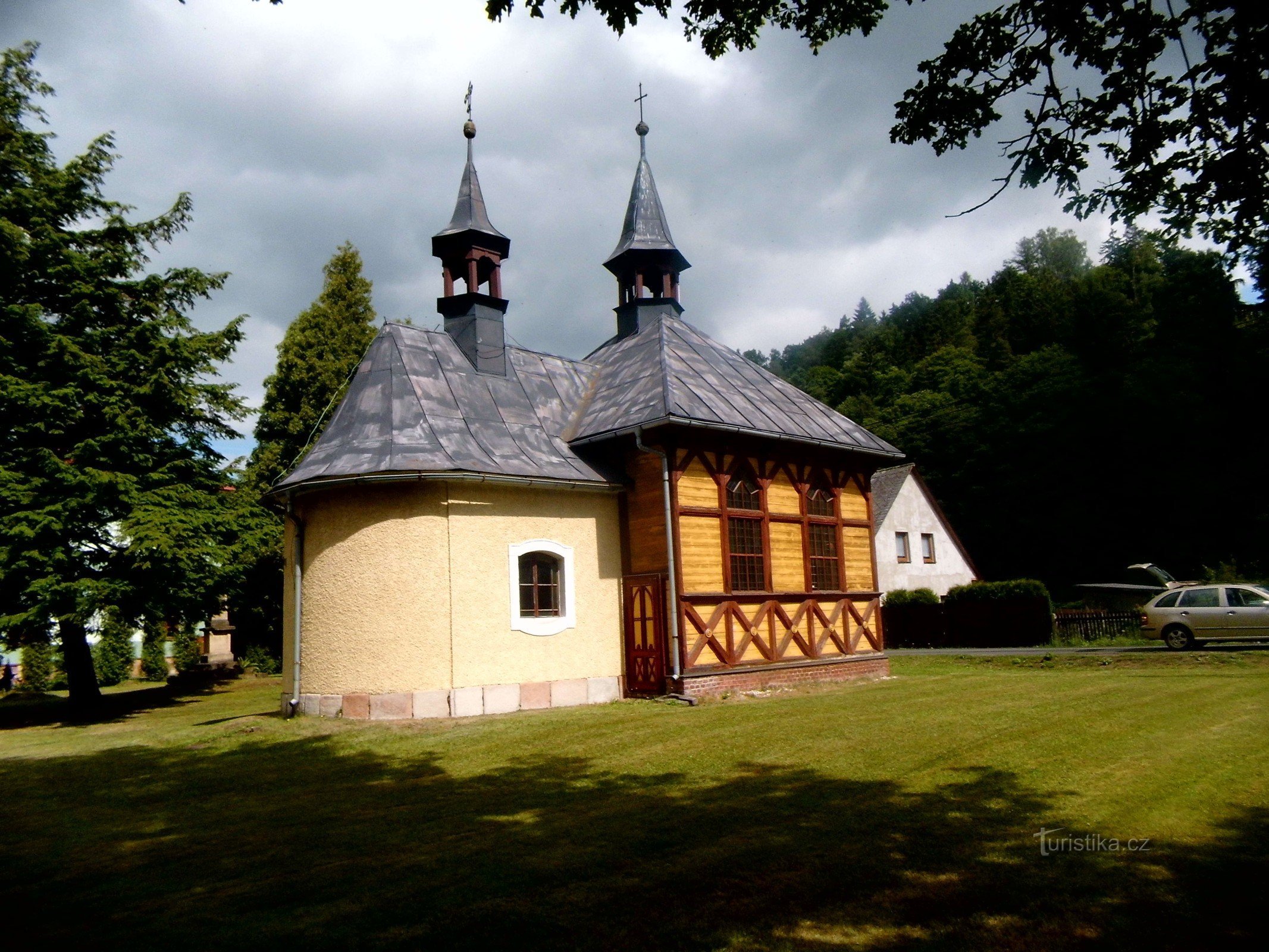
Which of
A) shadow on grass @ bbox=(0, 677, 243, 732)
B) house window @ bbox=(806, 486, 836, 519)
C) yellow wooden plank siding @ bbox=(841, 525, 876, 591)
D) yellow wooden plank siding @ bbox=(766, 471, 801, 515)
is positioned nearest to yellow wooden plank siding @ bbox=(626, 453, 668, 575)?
yellow wooden plank siding @ bbox=(766, 471, 801, 515)

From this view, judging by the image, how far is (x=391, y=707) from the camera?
1258 cm

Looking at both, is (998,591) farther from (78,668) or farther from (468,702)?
(78,668)

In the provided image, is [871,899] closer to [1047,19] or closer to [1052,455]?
[1047,19]

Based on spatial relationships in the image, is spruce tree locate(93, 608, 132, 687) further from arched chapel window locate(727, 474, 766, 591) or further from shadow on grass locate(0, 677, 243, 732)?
arched chapel window locate(727, 474, 766, 591)

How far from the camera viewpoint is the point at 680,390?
15234 mm

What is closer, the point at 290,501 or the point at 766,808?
the point at 766,808

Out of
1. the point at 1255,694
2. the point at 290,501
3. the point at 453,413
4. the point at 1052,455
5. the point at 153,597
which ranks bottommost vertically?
the point at 1255,694

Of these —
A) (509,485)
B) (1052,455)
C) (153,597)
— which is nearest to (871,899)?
(509,485)

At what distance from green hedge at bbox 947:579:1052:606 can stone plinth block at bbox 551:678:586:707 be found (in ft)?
54.4

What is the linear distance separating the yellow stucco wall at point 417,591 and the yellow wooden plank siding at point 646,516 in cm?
158

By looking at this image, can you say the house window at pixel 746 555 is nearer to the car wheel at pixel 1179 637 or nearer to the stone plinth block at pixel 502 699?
the stone plinth block at pixel 502 699

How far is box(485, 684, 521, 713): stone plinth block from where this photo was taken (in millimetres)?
12969

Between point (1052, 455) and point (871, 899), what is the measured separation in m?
47.1

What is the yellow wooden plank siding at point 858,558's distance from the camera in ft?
57.9
